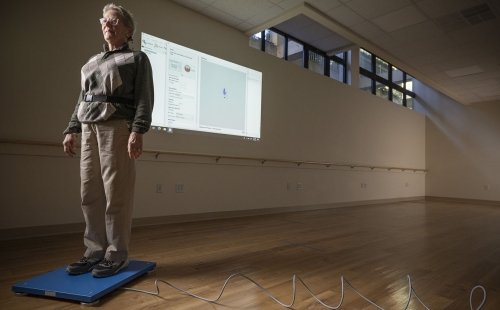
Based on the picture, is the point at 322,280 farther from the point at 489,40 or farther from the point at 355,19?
the point at 489,40

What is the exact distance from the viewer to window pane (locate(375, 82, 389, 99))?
22.8 feet

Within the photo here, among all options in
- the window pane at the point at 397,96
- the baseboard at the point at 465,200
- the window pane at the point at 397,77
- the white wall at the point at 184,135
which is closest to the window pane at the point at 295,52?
the white wall at the point at 184,135

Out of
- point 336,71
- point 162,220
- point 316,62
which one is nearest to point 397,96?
point 336,71

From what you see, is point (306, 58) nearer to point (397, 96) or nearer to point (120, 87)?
point (397, 96)

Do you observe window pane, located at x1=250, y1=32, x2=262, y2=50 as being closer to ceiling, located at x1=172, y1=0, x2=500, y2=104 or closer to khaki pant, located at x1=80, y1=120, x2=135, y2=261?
ceiling, located at x1=172, y1=0, x2=500, y2=104

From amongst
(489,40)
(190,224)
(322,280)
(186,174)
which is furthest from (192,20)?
(489,40)

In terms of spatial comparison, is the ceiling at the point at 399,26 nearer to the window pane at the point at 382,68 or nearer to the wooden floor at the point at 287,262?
the window pane at the point at 382,68

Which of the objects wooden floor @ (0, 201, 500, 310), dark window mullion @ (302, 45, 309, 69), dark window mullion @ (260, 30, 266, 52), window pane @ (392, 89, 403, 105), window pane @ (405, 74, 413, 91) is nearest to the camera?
wooden floor @ (0, 201, 500, 310)

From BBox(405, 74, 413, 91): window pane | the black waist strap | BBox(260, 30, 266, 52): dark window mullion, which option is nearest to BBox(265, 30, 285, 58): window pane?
BBox(260, 30, 266, 52): dark window mullion

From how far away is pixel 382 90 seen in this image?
712cm

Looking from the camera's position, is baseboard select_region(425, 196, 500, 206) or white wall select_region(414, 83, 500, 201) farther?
white wall select_region(414, 83, 500, 201)

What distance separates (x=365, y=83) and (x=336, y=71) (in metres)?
1.12

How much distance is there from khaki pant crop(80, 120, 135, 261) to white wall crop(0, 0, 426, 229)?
1278 mm

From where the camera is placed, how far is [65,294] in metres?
1.31
